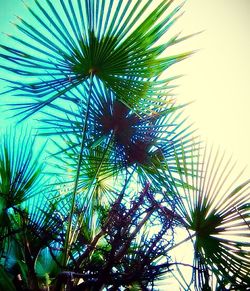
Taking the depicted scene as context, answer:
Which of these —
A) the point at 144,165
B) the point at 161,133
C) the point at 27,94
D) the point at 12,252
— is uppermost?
the point at 27,94

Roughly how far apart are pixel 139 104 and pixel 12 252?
1782mm

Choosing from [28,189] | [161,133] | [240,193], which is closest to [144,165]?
[161,133]

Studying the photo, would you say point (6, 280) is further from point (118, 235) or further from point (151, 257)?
point (151, 257)

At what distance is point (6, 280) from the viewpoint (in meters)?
1.18

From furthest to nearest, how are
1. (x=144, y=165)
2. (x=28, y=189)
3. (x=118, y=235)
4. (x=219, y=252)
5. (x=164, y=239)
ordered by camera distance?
(x=144, y=165) < (x=28, y=189) < (x=219, y=252) < (x=164, y=239) < (x=118, y=235)

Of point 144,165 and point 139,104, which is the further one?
point 144,165

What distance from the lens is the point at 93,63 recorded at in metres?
2.19

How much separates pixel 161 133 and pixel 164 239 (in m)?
1.50

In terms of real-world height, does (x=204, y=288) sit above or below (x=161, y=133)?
below

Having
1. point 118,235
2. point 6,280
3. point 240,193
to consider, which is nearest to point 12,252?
point 6,280

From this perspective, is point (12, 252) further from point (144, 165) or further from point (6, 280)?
point (144, 165)

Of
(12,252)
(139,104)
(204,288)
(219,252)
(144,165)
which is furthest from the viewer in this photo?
(144,165)

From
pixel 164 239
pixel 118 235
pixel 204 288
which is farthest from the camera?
pixel 204 288

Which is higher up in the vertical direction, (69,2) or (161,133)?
(69,2)
